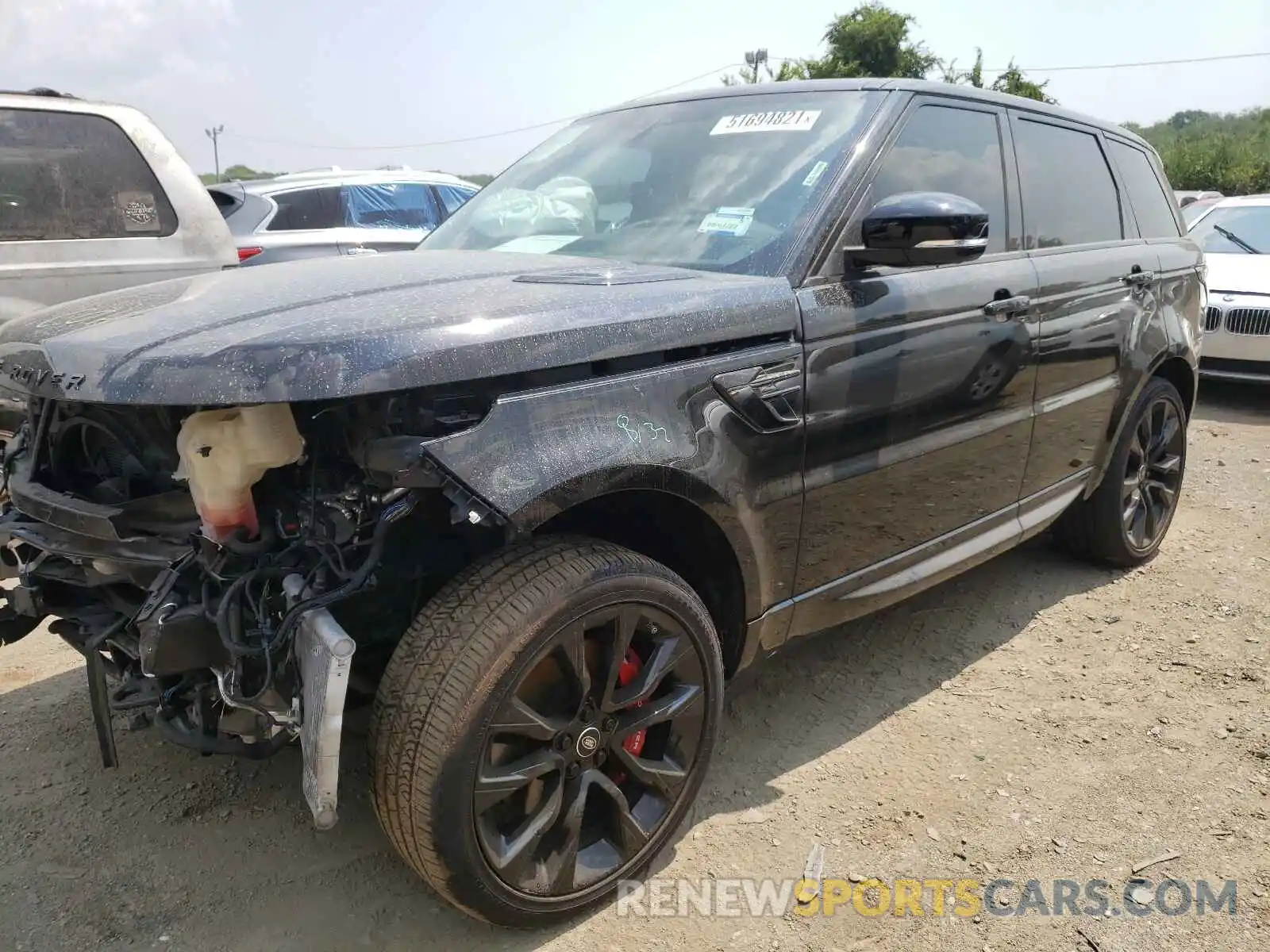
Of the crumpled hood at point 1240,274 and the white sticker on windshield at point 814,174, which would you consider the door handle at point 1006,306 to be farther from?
the crumpled hood at point 1240,274

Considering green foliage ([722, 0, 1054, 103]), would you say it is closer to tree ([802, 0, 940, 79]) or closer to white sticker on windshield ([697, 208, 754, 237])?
tree ([802, 0, 940, 79])

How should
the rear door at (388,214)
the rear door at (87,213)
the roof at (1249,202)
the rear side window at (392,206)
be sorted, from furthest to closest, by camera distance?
the roof at (1249,202) < the rear side window at (392,206) < the rear door at (388,214) < the rear door at (87,213)

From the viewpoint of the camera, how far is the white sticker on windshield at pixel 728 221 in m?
2.60

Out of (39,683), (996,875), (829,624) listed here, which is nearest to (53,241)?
(39,683)

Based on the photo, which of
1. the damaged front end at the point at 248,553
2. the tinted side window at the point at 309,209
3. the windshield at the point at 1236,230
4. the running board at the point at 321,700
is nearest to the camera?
the running board at the point at 321,700

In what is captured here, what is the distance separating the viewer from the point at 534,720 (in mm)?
1986

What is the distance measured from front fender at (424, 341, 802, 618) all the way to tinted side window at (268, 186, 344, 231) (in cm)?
610

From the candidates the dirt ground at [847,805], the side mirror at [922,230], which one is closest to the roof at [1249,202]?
the dirt ground at [847,805]

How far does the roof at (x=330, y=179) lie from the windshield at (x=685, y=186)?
5023 mm

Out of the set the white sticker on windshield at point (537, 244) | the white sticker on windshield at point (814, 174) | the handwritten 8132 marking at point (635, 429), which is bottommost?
the handwritten 8132 marking at point (635, 429)

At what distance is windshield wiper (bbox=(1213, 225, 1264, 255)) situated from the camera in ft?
28.1

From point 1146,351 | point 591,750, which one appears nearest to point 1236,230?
point 1146,351

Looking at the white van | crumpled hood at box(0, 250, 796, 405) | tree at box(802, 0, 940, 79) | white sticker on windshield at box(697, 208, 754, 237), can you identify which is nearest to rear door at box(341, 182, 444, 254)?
the white van

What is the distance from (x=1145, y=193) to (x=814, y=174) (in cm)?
235
